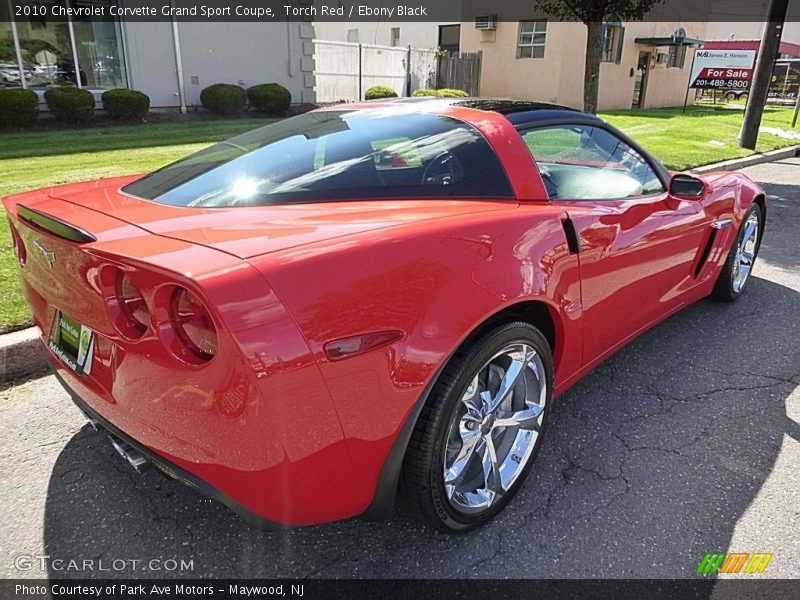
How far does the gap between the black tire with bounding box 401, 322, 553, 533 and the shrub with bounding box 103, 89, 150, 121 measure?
13.0 meters

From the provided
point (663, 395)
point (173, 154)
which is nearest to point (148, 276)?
point (663, 395)

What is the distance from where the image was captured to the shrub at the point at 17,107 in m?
11.0

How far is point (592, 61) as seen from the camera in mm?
8711

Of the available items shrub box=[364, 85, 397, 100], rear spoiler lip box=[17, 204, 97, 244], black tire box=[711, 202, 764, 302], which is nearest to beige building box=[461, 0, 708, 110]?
shrub box=[364, 85, 397, 100]

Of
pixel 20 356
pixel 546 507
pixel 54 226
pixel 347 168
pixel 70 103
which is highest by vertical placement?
pixel 347 168

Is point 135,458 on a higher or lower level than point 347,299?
lower

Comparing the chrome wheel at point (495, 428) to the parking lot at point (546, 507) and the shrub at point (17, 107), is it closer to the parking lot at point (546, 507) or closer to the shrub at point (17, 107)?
A: the parking lot at point (546, 507)

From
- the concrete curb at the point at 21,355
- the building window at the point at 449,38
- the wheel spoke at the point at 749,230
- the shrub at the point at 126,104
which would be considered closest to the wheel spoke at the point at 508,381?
the concrete curb at the point at 21,355

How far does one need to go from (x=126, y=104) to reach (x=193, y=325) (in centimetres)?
1305

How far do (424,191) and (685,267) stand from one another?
192 centimetres

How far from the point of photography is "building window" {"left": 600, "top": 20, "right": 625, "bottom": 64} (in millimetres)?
23625

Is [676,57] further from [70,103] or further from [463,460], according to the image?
[463,460]

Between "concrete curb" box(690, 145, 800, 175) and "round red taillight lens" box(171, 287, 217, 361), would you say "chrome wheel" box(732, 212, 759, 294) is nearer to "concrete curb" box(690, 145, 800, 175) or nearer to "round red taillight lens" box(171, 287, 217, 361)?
"round red taillight lens" box(171, 287, 217, 361)

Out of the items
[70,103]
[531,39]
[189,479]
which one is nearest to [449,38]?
[531,39]
